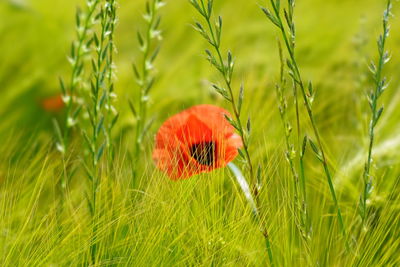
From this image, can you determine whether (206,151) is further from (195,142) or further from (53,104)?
(53,104)

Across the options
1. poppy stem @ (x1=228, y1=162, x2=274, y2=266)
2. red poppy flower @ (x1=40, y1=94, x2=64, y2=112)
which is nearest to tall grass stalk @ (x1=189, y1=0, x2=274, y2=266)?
poppy stem @ (x1=228, y1=162, x2=274, y2=266)

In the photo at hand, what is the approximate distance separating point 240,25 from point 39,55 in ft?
1.55

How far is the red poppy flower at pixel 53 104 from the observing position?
5.23 ft

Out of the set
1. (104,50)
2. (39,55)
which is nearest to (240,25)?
(39,55)

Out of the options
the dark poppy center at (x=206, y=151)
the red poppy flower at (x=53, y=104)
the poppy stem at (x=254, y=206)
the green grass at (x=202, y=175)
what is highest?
the dark poppy center at (x=206, y=151)

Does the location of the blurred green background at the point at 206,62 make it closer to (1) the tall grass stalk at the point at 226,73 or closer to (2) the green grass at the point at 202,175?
(2) the green grass at the point at 202,175

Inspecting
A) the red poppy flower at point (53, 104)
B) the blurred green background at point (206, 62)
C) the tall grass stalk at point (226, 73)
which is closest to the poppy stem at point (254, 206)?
the tall grass stalk at point (226, 73)

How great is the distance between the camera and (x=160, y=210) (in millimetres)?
797

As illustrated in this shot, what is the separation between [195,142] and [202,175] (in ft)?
0.41

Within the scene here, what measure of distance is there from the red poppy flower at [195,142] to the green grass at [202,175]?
0.6 inches

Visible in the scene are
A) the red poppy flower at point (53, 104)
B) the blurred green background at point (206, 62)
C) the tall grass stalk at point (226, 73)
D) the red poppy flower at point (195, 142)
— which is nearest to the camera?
the tall grass stalk at point (226, 73)

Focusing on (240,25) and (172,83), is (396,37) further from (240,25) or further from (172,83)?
(172,83)

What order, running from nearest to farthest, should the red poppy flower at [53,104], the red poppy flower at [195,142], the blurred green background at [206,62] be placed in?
1. the red poppy flower at [195,142]
2. the blurred green background at [206,62]
3. the red poppy flower at [53,104]

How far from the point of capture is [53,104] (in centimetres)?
159
